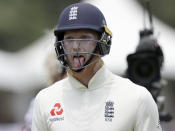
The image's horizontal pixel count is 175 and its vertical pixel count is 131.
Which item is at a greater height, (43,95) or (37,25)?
(43,95)

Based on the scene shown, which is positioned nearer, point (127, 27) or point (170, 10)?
point (127, 27)

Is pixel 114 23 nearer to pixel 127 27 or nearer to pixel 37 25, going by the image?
pixel 127 27

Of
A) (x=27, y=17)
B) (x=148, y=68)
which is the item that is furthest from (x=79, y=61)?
(x=27, y=17)

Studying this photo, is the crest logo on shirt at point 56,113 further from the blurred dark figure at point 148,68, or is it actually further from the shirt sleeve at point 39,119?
the blurred dark figure at point 148,68

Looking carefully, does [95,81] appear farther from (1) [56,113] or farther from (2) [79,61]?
(1) [56,113]

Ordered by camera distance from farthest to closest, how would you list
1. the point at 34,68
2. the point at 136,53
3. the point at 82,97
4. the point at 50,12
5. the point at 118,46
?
1. the point at 50,12
2. the point at 34,68
3. the point at 118,46
4. the point at 136,53
5. the point at 82,97

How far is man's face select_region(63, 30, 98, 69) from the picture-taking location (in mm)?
3309

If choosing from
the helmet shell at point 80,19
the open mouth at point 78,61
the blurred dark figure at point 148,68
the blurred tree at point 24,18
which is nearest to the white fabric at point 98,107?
the open mouth at point 78,61

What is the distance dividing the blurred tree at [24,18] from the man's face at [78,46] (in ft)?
43.7

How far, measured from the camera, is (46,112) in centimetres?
342

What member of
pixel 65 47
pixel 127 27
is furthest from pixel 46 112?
pixel 127 27

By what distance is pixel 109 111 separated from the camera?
3.27 m

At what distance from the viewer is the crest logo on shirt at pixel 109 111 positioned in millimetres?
3247

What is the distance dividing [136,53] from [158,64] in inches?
8.5
